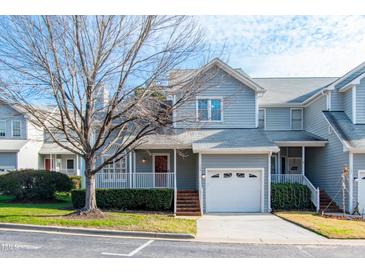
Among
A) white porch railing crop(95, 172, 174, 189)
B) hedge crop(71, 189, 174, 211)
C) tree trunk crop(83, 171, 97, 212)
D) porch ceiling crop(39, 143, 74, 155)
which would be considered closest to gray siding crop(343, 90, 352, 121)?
white porch railing crop(95, 172, 174, 189)

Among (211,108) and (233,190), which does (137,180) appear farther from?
(211,108)

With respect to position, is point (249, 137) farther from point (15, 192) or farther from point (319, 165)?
point (15, 192)

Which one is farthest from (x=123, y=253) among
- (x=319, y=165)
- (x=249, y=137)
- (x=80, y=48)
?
(x=319, y=165)

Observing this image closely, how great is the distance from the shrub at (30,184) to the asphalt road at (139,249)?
867cm

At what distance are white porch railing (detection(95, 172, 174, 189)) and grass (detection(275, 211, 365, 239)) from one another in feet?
20.2

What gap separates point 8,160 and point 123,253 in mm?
22587

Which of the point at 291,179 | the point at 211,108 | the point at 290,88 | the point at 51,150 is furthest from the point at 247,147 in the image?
the point at 51,150

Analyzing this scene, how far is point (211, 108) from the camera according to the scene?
18000 millimetres

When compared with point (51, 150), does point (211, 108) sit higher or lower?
higher

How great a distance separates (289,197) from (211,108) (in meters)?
6.37

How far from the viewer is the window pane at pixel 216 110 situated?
18.0 metres

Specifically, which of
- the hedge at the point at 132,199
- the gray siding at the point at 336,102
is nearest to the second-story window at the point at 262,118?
the gray siding at the point at 336,102

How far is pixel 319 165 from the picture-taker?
19281 mm

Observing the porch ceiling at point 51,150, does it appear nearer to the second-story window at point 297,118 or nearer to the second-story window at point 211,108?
the second-story window at point 211,108
